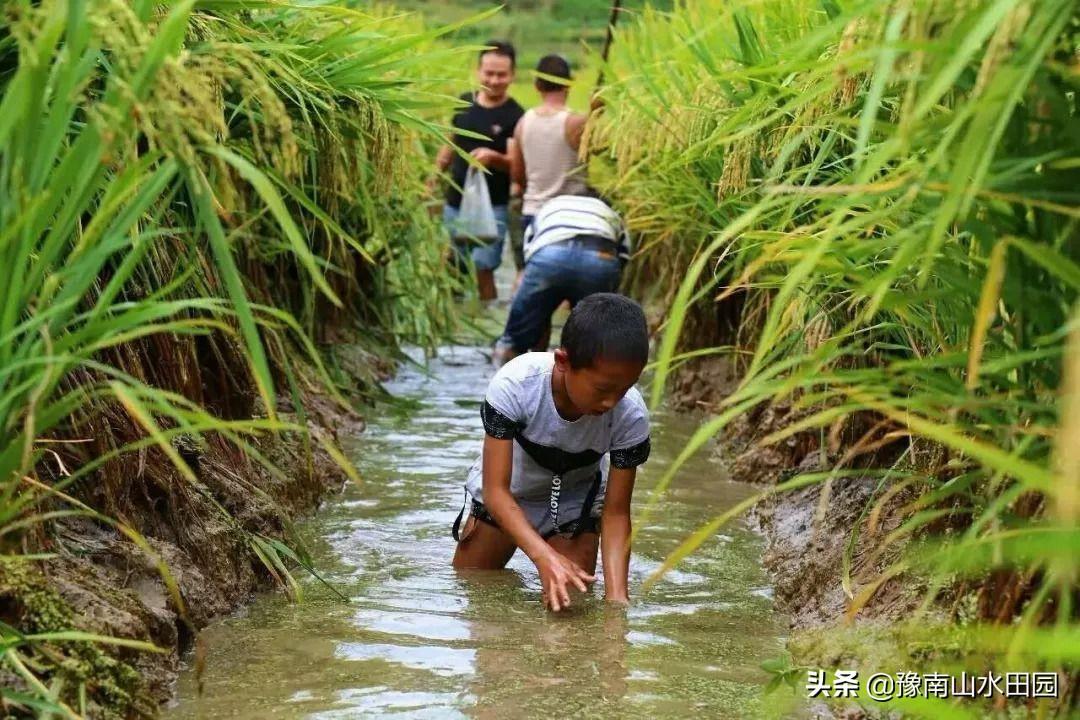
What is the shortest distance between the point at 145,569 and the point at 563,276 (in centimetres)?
384

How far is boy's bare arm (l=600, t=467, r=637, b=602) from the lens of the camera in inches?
144

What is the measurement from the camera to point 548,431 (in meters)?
3.90

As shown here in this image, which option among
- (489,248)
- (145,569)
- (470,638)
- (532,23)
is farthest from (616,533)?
(532,23)

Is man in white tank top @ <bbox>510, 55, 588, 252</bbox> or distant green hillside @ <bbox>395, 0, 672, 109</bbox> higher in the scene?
distant green hillside @ <bbox>395, 0, 672, 109</bbox>

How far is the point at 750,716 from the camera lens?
274 cm

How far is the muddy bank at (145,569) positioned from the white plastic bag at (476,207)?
15.6 ft

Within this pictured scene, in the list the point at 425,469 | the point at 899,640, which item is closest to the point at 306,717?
the point at 899,640

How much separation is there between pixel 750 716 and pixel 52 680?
1.30 metres

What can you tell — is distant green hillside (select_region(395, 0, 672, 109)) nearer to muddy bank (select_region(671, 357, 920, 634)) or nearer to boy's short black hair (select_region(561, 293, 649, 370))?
muddy bank (select_region(671, 357, 920, 634))

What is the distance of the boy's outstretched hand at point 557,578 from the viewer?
3.39m

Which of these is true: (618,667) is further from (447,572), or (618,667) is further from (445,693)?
(447,572)

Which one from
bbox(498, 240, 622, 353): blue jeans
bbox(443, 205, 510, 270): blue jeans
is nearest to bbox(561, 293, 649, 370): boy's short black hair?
bbox(498, 240, 622, 353): blue jeans

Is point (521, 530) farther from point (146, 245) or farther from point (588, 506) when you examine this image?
point (146, 245)

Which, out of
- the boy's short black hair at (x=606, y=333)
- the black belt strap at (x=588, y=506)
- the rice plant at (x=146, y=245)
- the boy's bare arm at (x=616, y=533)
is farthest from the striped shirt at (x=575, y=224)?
the boy's short black hair at (x=606, y=333)
